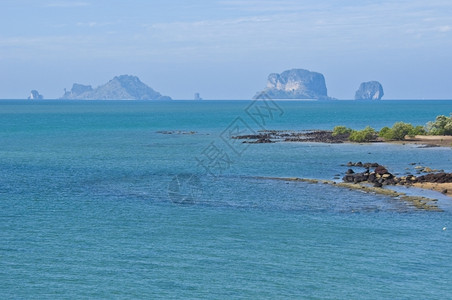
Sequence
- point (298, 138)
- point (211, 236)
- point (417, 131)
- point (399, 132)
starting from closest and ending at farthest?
1. point (211, 236)
2. point (399, 132)
3. point (417, 131)
4. point (298, 138)

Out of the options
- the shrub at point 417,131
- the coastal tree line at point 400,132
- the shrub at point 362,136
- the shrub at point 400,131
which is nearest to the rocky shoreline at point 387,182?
the shrub at point 362,136

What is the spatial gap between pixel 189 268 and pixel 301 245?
737 cm

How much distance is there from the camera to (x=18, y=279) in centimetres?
2944

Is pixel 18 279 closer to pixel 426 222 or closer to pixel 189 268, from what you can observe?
pixel 189 268

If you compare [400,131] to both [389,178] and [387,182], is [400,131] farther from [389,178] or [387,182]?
[387,182]

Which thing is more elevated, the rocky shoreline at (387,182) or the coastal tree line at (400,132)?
the coastal tree line at (400,132)

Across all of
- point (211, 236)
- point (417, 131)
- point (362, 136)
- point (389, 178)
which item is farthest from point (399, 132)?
point (211, 236)

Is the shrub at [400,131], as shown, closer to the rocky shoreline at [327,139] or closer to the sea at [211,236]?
the rocky shoreline at [327,139]

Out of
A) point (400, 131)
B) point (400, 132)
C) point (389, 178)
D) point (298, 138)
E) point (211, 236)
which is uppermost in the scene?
point (400, 131)

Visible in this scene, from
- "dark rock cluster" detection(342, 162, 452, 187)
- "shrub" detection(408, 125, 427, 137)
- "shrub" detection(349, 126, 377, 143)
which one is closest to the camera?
"dark rock cluster" detection(342, 162, 452, 187)

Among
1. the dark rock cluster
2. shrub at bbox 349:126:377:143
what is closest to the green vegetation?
shrub at bbox 349:126:377:143

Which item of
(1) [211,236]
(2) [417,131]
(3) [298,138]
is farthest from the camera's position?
(3) [298,138]

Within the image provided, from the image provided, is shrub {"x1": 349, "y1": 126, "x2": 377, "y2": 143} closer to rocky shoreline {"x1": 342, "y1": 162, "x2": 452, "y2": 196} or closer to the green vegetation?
the green vegetation

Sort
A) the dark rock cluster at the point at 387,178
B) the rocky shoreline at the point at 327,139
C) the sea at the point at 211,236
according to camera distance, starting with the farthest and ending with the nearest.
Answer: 1. the rocky shoreline at the point at 327,139
2. the dark rock cluster at the point at 387,178
3. the sea at the point at 211,236
